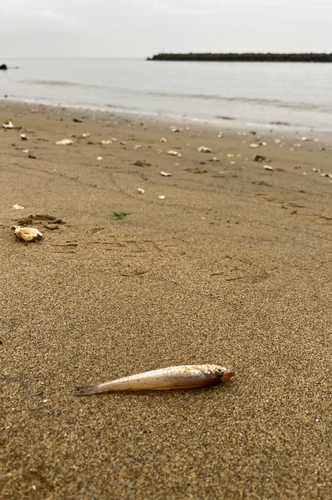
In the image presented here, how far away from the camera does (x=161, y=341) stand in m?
1.53

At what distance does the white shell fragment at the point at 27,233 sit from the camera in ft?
7.22

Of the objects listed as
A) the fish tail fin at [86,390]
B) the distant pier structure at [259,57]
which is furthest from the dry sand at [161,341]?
the distant pier structure at [259,57]

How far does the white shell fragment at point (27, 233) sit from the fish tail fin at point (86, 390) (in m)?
1.19

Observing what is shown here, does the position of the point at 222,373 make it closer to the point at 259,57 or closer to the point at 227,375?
the point at 227,375

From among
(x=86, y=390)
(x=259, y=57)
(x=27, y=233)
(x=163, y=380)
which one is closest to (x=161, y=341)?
(x=163, y=380)

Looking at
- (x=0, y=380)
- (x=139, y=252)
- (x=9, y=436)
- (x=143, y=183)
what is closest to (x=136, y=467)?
(x=9, y=436)

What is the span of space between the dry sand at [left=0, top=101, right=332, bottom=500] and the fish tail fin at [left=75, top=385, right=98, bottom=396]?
0.02 m

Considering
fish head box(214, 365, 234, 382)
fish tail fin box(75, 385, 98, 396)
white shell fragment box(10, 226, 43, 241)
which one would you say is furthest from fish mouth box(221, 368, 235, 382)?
white shell fragment box(10, 226, 43, 241)

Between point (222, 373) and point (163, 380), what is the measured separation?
21 centimetres

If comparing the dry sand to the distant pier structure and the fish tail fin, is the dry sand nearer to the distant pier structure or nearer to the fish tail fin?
the fish tail fin

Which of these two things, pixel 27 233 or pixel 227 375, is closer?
pixel 227 375

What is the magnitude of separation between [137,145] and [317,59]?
6868cm

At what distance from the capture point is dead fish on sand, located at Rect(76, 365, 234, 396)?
128 centimetres

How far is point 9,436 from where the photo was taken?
1.07 m
